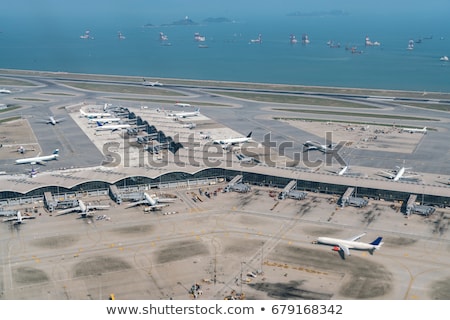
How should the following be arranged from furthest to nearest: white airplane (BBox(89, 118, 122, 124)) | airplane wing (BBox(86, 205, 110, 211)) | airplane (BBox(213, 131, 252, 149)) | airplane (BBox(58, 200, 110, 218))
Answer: white airplane (BBox(89, 118, 122, 124)) < airplane (BBox(213, 131, 252, 149)) < airplane wing (BBox(86, 205, 110, 211)) < airplane (BBox(58, 200, 110, 218))

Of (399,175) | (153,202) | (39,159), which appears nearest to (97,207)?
(153,202)

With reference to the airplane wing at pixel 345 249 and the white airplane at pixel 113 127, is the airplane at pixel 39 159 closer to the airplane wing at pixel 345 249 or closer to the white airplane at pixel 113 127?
the white airplane at pixel 113 127

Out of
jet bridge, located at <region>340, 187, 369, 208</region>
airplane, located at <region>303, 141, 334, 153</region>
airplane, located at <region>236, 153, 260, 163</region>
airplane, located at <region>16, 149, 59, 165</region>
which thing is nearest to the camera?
jet bridge, located at <region>340, 187, 369, 208</region>

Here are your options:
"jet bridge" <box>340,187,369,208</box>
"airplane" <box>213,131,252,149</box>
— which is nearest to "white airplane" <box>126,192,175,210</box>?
"jet bridge" <box>340,187,369,208</box>

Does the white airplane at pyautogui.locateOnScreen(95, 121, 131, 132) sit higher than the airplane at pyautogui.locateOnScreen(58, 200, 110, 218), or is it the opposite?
the white airplane at pyautogui.locateOnScreen(95, 121, 131, 132)

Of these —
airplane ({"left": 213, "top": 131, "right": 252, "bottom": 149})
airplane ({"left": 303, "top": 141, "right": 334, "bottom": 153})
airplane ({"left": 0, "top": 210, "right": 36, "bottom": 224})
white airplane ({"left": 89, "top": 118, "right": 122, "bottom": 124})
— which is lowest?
airplane ({"left": 0, "top": 210, "right": 36, "bottom": 224})

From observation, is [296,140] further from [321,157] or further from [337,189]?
[337,189]

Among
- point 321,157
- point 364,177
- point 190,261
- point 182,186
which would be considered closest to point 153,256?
point 190,261

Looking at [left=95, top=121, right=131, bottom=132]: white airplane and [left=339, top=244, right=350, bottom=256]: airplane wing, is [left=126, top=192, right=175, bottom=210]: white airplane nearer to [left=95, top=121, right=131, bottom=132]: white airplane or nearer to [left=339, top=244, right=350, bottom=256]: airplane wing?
[left=339, top=244, right=350, bottom=256]: airplane wing
